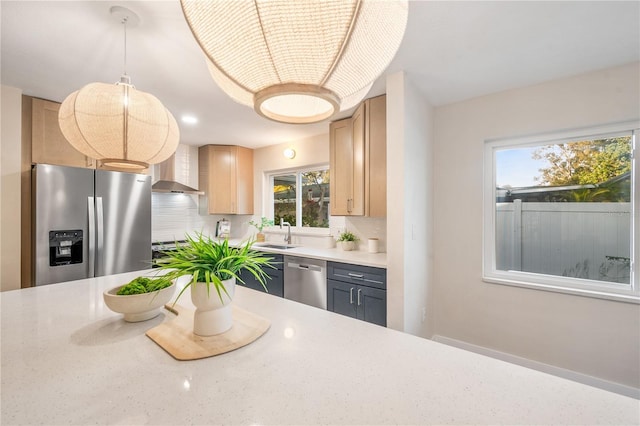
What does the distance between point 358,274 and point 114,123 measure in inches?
75.7

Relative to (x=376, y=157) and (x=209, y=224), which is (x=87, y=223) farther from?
(x=376, y=157)

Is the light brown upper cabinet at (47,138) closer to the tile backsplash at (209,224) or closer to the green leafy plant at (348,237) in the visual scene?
the tile backsplash at (209,224)

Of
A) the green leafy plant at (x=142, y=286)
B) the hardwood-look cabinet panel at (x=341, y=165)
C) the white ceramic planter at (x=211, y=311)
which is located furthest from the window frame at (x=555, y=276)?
the green leafy plant at (x=142, y=286)

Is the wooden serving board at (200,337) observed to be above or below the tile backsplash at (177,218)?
below

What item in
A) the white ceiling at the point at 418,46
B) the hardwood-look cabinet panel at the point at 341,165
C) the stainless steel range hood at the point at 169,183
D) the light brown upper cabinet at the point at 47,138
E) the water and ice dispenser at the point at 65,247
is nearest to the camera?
the white ceiling at the point at 418,46

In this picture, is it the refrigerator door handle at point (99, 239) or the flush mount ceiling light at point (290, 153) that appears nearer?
the refrigerator door handle at point (99, 239)

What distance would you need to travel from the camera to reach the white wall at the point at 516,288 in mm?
1912

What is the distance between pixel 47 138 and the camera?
251 centimetres

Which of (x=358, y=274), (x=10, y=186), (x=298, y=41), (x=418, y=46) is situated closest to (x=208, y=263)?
(x=298, y=41)

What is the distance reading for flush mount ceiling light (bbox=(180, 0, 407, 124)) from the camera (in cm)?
48

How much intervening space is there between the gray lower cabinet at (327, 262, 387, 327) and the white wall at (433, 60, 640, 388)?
0.85 meters

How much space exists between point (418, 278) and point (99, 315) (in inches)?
83.3

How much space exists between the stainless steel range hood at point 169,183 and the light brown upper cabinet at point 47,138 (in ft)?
3.01

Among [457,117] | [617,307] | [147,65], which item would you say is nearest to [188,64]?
[147,65]
